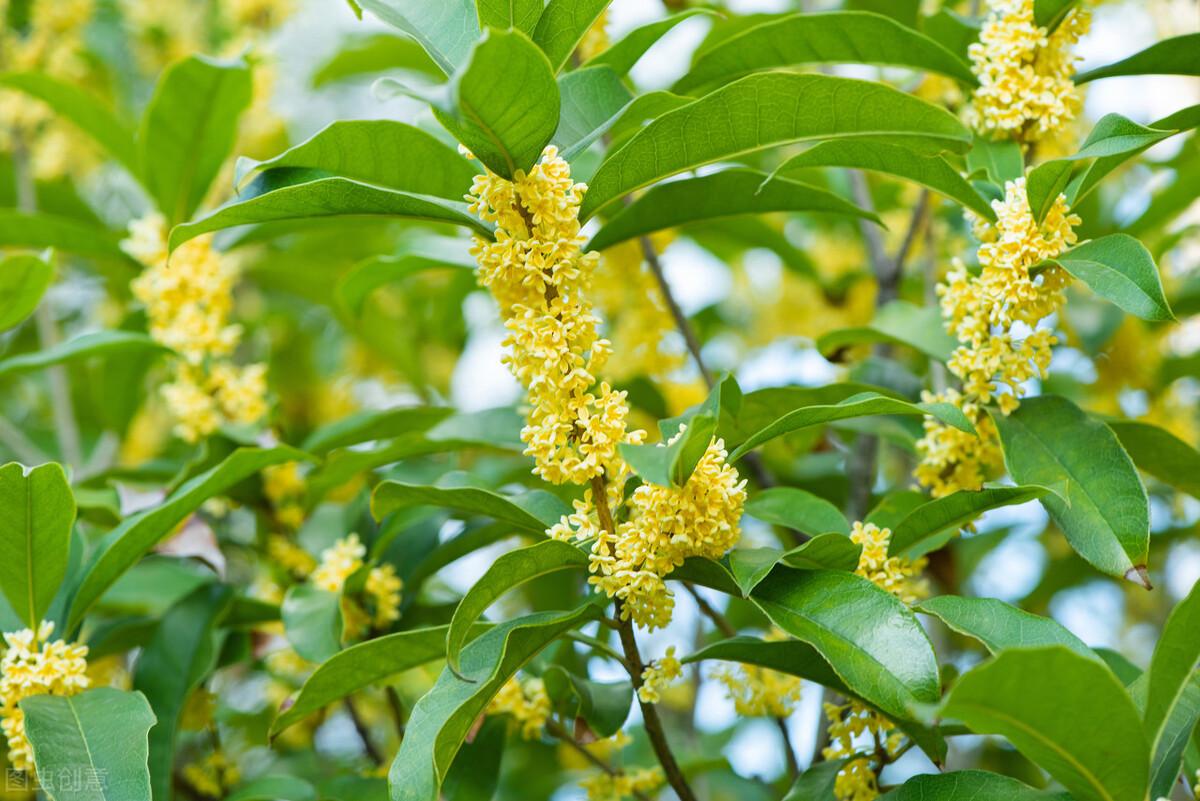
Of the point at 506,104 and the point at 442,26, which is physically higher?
the point at 442,26

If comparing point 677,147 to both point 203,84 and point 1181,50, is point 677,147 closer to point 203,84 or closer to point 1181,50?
point 1181,50

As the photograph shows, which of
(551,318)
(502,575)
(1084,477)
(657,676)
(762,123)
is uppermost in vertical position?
(762,123)

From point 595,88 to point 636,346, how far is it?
83cm

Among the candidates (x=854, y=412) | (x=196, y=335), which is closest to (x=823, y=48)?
(x=854, y=412)

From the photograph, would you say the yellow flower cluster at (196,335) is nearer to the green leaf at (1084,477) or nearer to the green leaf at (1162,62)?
the green leaf at (1084,477)

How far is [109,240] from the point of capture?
217cm

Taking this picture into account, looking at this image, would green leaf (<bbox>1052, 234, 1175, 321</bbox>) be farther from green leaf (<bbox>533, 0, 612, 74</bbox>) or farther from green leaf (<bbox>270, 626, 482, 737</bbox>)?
green leaf (<bbox>270, 626, 482, 737</bbox>)

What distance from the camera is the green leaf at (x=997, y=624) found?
1170 mm

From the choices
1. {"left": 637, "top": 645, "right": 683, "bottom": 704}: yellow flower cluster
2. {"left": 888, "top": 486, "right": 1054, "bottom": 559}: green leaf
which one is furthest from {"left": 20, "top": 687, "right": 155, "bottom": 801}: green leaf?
{"left": 888, "top": 486, "right": 1054, "bottom": 559}: green leaf

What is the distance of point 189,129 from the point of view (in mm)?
2068

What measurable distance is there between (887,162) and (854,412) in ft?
1.11

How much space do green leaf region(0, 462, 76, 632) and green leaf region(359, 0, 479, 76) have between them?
69cm

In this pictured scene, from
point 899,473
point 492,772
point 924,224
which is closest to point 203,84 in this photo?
point 492,772

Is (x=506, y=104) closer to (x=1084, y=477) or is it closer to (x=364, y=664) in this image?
(x=364, y=664)
